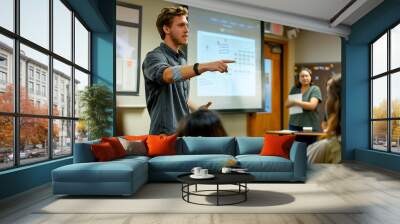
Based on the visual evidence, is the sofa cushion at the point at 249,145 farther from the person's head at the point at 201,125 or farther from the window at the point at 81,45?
the window at the point at 81,45

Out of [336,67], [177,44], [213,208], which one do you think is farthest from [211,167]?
[336,67]

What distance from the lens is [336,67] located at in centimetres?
1006

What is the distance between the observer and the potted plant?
6.38 m

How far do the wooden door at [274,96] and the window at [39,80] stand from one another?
4.11 m

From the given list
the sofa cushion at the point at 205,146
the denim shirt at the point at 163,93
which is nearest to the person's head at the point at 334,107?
the sofa cushion at the point at 205,146

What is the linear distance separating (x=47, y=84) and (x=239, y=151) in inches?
113

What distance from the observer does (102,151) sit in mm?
4707

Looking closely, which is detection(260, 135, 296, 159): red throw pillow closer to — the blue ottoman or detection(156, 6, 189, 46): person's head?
detection(156, 6, 189, 46): person's head

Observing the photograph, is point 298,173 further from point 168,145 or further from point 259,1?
point 259,1

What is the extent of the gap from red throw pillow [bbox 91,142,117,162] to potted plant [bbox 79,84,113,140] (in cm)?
174

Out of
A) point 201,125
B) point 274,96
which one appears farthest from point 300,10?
point 201,125

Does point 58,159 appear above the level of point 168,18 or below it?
below

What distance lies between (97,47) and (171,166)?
10.7 ft

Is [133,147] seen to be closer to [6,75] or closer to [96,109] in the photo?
[96,109]
